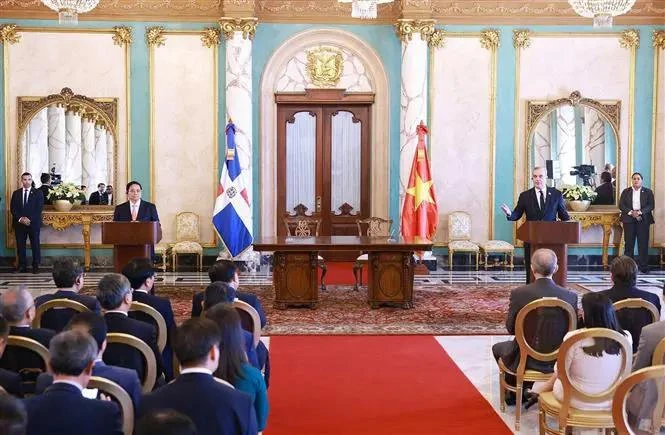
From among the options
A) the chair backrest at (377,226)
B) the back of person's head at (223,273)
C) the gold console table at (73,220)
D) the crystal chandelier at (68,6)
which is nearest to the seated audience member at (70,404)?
the back of person's head at (223,273)

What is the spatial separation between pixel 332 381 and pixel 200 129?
26.6 ft

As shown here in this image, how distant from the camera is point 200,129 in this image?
13.9m

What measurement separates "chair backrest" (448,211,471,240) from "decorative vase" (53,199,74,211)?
614cm

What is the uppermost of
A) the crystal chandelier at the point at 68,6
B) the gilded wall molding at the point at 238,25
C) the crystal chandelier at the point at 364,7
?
the gilded wall molding at the point at 238,25

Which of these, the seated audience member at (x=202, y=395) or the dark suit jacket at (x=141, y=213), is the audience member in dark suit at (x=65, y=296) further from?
the dark suit jacket at (x=141, y=213)

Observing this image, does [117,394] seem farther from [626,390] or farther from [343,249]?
[343,249]

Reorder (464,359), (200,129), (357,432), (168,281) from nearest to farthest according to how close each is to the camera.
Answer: (357,432), (464,359), (168,281), (200,129)

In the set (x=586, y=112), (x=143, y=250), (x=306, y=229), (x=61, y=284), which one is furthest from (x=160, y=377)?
(x=586, y=112)

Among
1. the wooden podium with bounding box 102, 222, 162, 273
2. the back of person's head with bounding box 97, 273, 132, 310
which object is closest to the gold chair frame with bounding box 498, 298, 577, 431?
the back of person's head with bounding box 97, 273, 132, 310

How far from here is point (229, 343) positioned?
3482mm

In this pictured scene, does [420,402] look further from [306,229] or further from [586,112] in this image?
[586,112]

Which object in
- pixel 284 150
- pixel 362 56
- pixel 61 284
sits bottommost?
pixel 61 284

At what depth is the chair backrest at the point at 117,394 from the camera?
3154 millimetres

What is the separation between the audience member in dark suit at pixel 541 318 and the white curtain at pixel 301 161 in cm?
898
